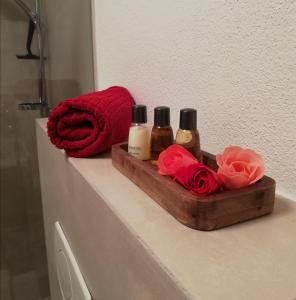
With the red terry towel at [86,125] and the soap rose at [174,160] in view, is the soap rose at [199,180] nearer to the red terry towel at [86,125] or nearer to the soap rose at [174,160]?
the soap rose at [174,160]

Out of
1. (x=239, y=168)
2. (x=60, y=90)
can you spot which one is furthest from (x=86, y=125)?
(x=60, y=90)

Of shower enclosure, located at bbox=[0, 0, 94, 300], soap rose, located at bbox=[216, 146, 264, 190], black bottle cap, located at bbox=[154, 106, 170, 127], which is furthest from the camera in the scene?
shower enclosure, located at bbox=[0, 0, 94, 300]

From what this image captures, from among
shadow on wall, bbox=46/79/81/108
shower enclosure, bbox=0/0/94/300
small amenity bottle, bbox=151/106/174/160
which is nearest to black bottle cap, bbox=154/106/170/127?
small amenity bottle, bbox=151/106/174/160

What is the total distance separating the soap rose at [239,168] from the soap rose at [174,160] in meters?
0.04

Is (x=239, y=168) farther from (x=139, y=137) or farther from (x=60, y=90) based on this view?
(x=60, y=90)

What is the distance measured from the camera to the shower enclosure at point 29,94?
3.82 feet

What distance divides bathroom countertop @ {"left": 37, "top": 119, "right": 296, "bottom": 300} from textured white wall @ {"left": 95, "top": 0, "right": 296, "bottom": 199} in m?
0.11

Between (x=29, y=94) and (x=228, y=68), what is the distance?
1.08 meters

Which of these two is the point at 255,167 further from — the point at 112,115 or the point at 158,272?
the point at 112,115

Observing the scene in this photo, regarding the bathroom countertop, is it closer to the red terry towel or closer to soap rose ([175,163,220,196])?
soap rose ([175,163,220,196])

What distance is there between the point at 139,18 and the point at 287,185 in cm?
51

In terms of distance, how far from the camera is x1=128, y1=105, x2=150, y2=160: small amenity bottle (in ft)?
1.74

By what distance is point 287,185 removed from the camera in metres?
0.43

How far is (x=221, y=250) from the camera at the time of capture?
1.07 ft
